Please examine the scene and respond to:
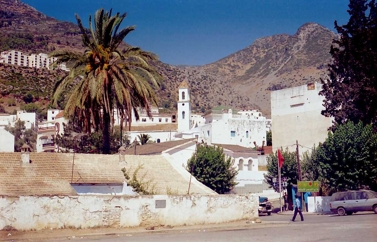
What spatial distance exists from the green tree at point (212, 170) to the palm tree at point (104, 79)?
24191 mm

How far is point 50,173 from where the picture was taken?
95.2 feet

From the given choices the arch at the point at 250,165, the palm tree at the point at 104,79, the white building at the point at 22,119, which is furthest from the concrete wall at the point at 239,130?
the palm tree at the point at 104,79

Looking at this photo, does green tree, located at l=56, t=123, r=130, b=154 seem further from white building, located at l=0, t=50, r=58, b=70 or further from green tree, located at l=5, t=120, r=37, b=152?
white building, located at l=0, t=50, r=58, b=70

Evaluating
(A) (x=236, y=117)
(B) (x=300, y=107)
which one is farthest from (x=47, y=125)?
(B) (x=300, y=107)

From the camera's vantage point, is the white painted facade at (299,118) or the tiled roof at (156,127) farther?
the tiled roof at (156,127)

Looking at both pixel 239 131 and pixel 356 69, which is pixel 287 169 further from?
pixel 239 131

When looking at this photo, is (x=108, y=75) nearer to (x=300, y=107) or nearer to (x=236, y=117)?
(x=300, y=107)

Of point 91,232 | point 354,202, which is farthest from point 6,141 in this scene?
point 354,202

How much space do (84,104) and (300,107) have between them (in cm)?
4438

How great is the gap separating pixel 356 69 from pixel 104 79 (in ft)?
77.4

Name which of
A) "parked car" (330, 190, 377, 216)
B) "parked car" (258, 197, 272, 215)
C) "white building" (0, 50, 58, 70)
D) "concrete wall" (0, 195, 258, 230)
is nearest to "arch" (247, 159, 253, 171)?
"parked car" (258, 197, 272, 215)

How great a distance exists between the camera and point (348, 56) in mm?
42625

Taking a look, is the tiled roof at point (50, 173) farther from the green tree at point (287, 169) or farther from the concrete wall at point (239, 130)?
the concrete wall at point (239, 130)

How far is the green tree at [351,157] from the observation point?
4166 centimetres
